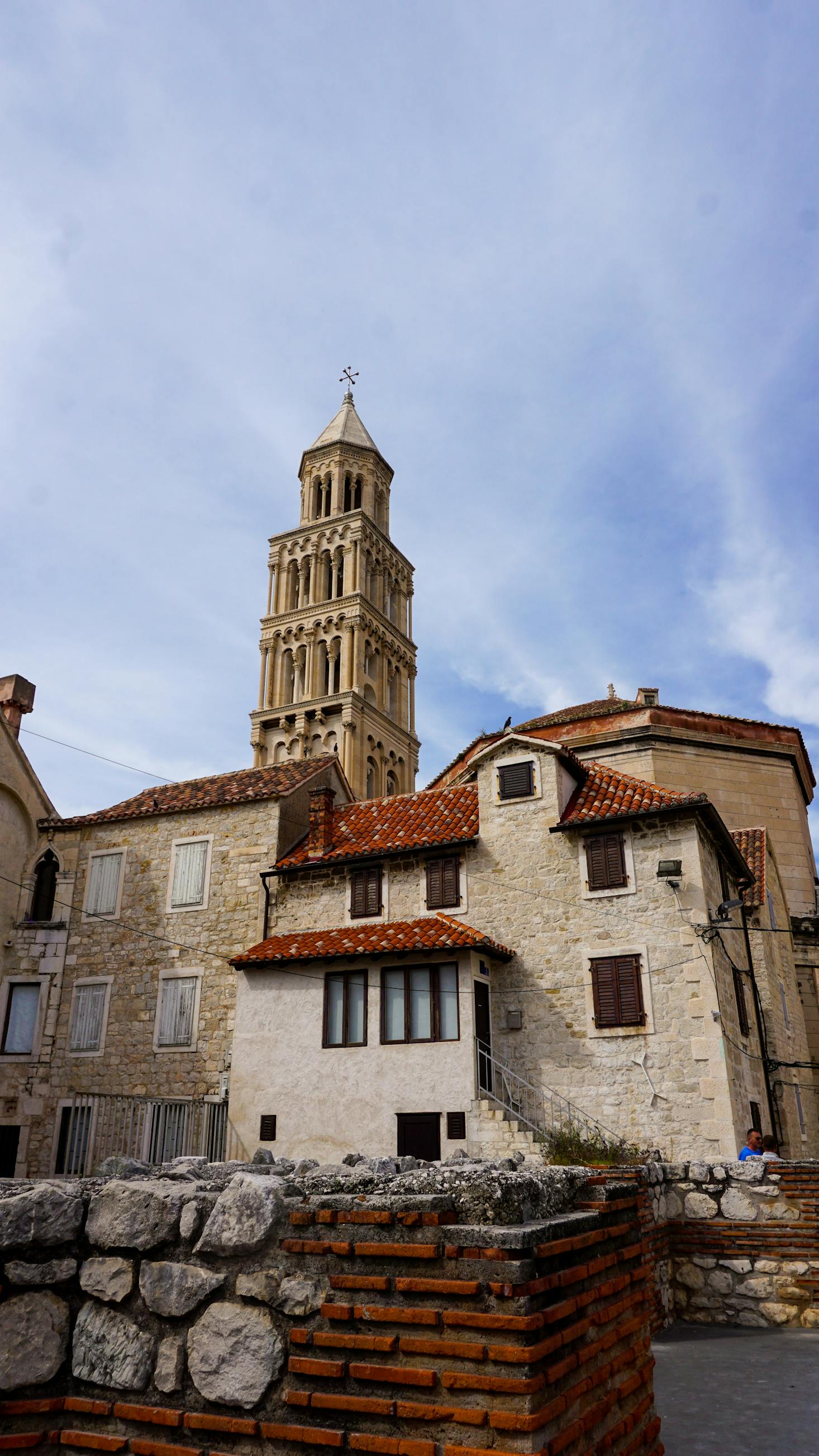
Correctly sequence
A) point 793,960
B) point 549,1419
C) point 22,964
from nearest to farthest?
point 549,1419 → point 22,964 → point 793,960

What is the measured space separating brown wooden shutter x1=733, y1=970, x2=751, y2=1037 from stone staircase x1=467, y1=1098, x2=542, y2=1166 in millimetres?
4793

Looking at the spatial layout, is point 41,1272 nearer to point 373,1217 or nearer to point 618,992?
point 373,1217

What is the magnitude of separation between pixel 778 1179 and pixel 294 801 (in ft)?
51.3

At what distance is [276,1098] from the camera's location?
1911 centimetres

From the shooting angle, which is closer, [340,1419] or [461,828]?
[340,1419]

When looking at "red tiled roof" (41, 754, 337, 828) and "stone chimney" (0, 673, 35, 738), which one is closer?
"red tiled roof" (41, 754, 337, 828)

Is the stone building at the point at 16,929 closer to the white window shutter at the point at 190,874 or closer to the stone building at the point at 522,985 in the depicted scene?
the white window shutter at the point at 190,874

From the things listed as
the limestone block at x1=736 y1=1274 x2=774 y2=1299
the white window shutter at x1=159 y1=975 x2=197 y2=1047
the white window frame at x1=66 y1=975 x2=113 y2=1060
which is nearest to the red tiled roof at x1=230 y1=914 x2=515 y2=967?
the white window shutter at x1=159 y1=975 x2=197 y2=1047

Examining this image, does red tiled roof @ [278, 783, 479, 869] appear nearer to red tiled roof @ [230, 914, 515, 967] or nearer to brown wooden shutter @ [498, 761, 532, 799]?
brown wooden shutter @ [498, 761, 532, 799]

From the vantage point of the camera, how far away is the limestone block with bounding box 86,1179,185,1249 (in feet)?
12.6

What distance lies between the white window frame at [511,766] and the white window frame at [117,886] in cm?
996

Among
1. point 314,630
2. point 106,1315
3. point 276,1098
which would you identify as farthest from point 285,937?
point 314,630

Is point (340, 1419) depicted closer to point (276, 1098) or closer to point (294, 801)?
point (276, 1098)

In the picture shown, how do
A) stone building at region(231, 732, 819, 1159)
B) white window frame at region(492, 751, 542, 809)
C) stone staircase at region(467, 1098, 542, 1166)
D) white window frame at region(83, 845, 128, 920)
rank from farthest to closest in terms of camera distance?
white window frame at region(83, 845, 128, 920), white window frame at region(492, 751, 542, 809), stone building at region(231, 732, 819, 1159), stone staircase at region(467, 1098, 542, 1166)
